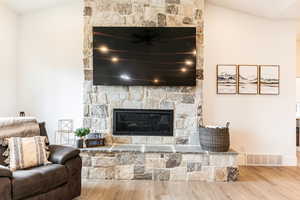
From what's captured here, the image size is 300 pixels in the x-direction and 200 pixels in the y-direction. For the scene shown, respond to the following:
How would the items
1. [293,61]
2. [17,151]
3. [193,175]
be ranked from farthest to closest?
[293,61] < [193,175] < [17,151]

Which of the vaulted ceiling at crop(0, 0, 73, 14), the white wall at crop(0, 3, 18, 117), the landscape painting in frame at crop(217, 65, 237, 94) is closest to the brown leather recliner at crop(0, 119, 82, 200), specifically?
the white wall at crop(0, 3, 18, 117)

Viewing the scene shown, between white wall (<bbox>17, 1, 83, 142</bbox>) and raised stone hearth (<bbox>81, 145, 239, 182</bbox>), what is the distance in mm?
1285

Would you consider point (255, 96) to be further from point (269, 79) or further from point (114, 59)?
point (114, 59)

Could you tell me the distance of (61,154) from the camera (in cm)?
258

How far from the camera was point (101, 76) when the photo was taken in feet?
12.6

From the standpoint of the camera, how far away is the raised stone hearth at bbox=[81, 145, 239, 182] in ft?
11.0

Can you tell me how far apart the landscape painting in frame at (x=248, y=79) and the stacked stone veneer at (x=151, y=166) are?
5.45ft

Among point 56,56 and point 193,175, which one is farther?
point 56,56

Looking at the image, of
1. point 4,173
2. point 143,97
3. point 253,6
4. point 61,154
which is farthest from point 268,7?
point 4,173

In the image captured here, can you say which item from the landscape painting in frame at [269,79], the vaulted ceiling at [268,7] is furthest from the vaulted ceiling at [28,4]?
the landscape painting in frame at [269,79]

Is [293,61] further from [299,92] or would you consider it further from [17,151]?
[17,151]

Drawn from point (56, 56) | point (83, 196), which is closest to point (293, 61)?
point (83, 196)

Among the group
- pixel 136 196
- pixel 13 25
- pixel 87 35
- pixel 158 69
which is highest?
pixel 13 25

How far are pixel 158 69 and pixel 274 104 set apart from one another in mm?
2419
